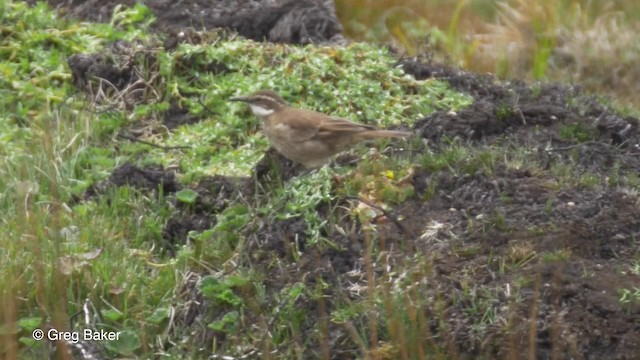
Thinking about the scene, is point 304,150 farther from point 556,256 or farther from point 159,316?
point 556,256

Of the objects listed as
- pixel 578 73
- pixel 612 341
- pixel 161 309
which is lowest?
pixel 578 73

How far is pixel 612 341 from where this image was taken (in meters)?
5.41

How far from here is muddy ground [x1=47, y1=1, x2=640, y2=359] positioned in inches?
215

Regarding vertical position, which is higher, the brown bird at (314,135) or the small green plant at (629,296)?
the small green plant at (629,296)

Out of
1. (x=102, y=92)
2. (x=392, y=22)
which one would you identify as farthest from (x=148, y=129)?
(x=392, y=22)

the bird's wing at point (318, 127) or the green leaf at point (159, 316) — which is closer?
the green leaf at point (159, 316)

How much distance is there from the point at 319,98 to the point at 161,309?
2.53m

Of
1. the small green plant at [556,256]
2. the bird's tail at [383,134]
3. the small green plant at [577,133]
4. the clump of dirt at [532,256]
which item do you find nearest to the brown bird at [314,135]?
the bird's tail at [383,134]

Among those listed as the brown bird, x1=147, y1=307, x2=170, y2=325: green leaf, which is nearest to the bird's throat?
the brown bird

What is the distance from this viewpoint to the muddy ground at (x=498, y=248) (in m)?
5.47

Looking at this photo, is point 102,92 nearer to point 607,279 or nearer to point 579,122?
point 579,122

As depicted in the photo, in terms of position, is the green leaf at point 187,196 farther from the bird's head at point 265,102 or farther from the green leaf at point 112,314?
the green leaf at point 112,314

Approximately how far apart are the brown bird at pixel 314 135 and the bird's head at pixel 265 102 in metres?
0.13

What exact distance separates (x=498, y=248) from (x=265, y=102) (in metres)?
2.40
